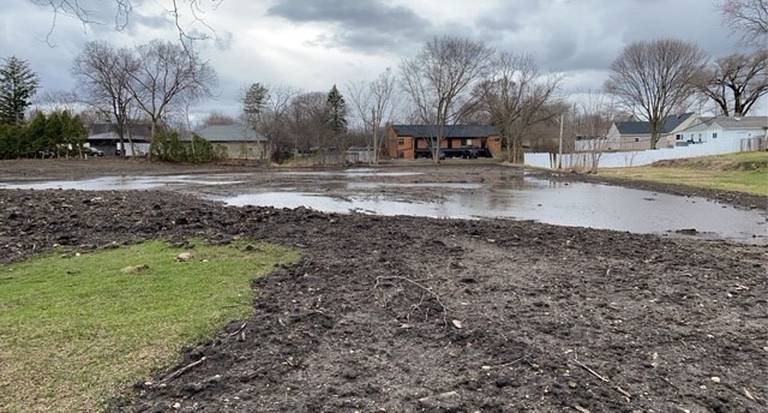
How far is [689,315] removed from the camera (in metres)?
4.63

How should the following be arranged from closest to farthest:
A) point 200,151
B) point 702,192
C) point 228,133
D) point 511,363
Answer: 1. point 511,363
2. point 702,192
3. point 200,151
4. point 228,133

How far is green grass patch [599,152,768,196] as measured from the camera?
24594 millimetres

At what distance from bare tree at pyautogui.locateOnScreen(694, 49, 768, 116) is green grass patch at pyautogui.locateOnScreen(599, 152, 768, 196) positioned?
26798mm

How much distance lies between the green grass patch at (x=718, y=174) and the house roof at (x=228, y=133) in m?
48.9

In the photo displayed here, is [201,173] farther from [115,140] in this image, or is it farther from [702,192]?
[115,140]

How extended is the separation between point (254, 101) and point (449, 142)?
97.1ft

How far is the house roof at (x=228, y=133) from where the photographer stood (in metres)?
73.6

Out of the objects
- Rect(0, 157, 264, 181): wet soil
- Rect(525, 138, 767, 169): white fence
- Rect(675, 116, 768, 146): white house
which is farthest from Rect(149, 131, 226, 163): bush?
Rect(675, 116, 768, 146): white house

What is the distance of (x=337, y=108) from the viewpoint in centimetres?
7844

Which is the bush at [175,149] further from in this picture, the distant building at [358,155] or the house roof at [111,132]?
the house roof at [111,132]

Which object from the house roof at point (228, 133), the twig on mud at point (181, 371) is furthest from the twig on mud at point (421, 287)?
the house roof at point (228, 133)

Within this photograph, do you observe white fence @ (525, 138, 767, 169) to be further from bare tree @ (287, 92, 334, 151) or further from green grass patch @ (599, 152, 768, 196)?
bare tree @ (287, 92, 334, 151)

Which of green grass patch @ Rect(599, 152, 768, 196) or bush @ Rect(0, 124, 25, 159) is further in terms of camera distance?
bush @ Rect(0, 124, 25, 159)

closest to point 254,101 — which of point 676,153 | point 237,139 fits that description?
point 237,139
